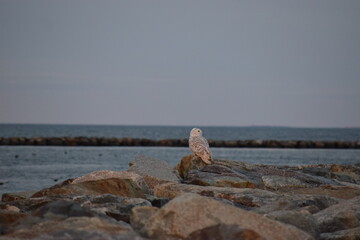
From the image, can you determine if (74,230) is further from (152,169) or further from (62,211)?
(152,169)

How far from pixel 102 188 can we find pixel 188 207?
3142 mm

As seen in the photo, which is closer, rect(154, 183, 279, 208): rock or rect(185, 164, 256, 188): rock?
rect(154, 183, 279, 208): rock

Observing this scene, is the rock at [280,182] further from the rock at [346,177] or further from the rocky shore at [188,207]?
the rock at [346,177]

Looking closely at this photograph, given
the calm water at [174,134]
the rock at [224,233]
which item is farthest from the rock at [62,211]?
the calm water at [174,134]

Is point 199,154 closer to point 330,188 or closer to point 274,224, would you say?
point 330,188

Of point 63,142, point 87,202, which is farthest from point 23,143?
point 87,202

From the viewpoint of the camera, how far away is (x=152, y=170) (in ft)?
36.5

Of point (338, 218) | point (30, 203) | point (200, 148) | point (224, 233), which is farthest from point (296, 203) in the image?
point (200, 148)

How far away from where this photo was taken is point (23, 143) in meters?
61.5

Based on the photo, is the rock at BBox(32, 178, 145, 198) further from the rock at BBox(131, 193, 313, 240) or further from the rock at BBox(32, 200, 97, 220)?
the rock at BBox(131, 193, 313, 240)

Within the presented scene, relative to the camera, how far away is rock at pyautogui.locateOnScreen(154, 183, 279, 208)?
27.3 feet

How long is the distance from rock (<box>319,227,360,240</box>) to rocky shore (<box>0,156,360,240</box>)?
0.01 m

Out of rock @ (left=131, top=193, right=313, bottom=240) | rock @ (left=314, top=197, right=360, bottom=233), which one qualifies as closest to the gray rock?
rock @ (left=314, top=197, right=360, bottom=233)

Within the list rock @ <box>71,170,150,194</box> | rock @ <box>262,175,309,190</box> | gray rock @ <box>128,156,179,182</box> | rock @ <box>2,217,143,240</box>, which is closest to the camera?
rock @ <box>2,217,143,240</box>
